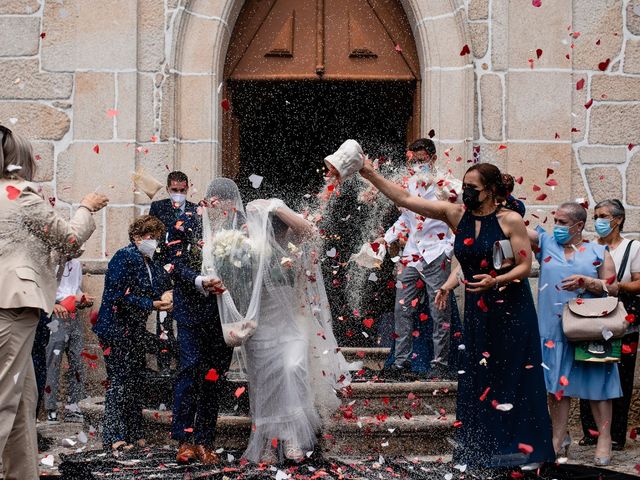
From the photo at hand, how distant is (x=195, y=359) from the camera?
7125 mm

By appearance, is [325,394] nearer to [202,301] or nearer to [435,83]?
[202,301]

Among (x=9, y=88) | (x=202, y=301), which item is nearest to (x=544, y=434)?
(x=202, y=301)

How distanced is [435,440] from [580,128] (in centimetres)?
338

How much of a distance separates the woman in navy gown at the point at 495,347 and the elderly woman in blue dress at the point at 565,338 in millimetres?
1105

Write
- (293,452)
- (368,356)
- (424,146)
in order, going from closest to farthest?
(293,452), (424,146), (368,356)

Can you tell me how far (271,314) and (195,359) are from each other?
1.99 ft

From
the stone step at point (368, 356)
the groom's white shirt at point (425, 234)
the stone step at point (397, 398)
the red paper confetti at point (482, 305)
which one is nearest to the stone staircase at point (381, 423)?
the stone step at point (397, 398)

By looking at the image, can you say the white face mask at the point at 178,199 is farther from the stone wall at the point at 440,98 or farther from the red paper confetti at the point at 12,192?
the red paper confetti at the point at 12,192

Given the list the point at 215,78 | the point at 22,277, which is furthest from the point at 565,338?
the point at 215,78

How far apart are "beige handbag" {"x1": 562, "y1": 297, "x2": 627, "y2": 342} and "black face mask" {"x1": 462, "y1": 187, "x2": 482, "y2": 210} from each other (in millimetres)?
1423

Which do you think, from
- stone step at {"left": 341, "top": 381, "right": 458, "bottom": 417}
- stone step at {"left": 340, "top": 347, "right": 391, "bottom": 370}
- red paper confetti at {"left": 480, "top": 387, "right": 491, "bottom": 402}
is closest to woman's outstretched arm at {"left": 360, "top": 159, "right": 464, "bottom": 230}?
red paper confetti at {"left": 480, "top": 387, "right": 491, "bottom": 402}

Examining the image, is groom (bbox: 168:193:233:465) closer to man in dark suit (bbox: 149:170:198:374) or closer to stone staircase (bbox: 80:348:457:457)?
stone staircase (bbox: 80:348:457:457)

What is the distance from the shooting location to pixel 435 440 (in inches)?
301

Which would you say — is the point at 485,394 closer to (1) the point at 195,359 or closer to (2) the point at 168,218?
(1) the point at 195,359
